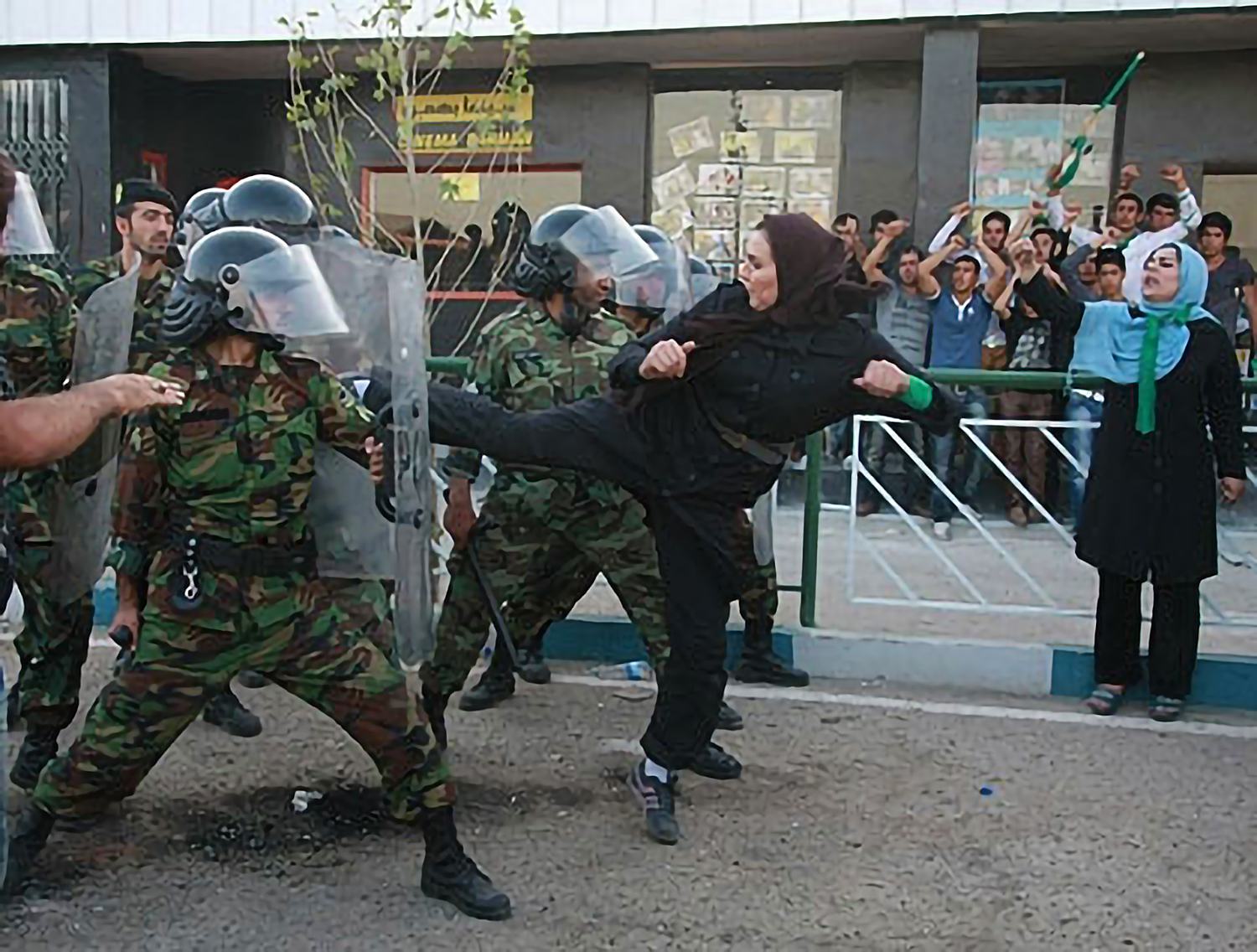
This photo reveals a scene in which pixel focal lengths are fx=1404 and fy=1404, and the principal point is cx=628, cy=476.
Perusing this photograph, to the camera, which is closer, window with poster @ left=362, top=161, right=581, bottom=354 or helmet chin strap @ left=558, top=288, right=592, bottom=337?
helmet chin strap @ left=558, top=288, right=592, bottom=337

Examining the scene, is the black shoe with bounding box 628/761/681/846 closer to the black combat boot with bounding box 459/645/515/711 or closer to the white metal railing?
the black combat boot with bounding box 459/645/515/711

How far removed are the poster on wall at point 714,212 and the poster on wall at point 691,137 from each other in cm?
40

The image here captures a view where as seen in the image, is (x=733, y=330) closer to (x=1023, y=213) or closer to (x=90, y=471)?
(x=90, y=471)

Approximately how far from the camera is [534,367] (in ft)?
14.9

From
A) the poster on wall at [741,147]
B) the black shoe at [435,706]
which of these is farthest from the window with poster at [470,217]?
the black shoe at [435,706]

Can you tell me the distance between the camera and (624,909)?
354cm

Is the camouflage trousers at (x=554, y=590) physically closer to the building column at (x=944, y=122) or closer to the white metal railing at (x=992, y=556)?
the white metal railing at (x=992, y=556)

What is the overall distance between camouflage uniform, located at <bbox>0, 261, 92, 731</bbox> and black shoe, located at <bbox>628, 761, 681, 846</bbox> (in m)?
1.70

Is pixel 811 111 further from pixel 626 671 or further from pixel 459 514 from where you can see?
pixel 459 514

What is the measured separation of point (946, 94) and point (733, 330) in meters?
6.47

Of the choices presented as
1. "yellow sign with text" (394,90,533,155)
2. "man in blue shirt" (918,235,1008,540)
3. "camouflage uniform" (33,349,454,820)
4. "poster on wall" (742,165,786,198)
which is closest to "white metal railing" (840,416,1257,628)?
"man in blue shirt" (918,235,1008,540)

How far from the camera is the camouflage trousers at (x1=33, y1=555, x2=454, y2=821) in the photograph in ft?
10.9

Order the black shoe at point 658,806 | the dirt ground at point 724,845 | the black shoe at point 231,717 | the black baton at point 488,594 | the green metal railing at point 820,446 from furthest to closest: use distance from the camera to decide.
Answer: the green metal railing at point 820,446 → the black shoe at point 231,717 → the black baton at point 488,594 → the black shoe at point 658,806 → the dirt ground at point 724,845

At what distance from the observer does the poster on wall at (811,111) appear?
35.8ft
